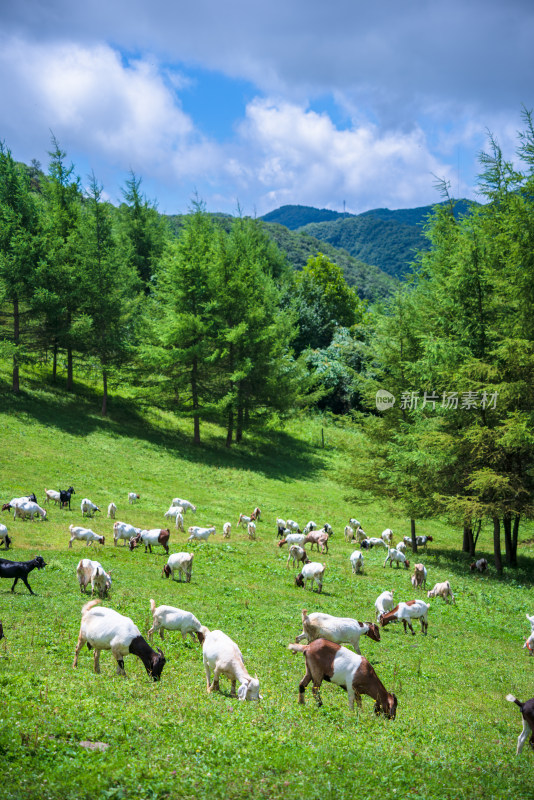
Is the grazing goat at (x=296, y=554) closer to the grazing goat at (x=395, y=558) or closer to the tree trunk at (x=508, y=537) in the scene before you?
the grazing goat at (x=395, y=558)

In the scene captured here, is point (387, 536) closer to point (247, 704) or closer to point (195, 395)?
point (195, 395)

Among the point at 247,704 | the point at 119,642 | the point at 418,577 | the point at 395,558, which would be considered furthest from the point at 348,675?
the point at 395,558

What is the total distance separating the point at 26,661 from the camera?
10.4 meters

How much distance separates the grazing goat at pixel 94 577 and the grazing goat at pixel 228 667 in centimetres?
525

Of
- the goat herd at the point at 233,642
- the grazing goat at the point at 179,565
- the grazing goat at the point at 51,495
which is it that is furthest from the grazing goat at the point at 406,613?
the grazing goat at the point at 51,495

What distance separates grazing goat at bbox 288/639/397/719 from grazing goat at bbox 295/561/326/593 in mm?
8829

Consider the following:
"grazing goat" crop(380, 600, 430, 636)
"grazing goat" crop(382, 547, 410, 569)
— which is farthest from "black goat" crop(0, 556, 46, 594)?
"grazing goat" crop(382, 547, 410, 569)

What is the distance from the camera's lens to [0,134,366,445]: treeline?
40.8 metres

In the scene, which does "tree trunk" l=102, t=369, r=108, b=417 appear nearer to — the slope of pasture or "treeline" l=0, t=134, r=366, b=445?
"treeline" l=0, t=134, r=366, b=445

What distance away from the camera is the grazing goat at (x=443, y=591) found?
20.6m

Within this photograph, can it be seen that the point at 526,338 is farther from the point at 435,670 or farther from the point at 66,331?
the point at 66,331

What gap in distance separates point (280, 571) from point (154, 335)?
28.5 meters

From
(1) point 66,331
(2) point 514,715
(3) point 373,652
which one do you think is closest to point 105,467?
(1) point 66,331

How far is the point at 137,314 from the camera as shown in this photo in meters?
51.7
